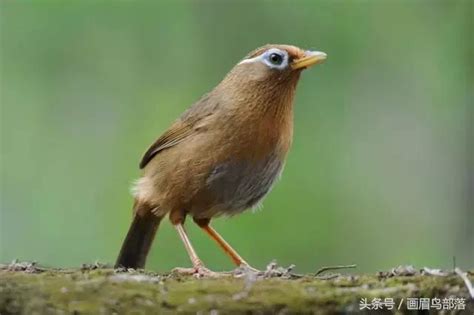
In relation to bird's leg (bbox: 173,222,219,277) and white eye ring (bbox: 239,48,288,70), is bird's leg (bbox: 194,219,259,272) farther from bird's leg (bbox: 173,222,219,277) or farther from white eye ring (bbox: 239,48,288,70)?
white eye ring (bbox: 239,48,288,70)

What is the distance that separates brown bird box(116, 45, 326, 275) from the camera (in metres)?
4.30

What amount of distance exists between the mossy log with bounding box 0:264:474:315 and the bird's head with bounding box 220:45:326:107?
173cm

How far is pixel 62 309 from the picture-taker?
9.00 feet

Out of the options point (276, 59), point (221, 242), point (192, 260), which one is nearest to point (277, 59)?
point (276, 59)

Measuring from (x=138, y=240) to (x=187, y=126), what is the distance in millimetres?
571

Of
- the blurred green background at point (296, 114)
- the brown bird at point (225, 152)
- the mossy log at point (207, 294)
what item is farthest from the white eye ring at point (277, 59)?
the blurred green background at point (296, 114)

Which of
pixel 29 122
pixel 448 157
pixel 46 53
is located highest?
pixel 46 53

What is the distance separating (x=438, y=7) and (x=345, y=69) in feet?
3.09

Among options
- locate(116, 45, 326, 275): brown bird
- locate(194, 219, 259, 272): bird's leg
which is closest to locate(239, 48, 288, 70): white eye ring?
locate(116, 45, 326, 275): brown bird

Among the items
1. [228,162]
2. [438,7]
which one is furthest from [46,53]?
[228,162]

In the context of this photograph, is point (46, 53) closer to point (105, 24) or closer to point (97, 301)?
point (105, 24)

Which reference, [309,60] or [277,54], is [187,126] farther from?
[309,60]

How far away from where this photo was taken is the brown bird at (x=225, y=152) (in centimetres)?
430

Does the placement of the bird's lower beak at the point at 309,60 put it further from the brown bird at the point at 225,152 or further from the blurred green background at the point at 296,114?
the blurred green background at the point at 296,114
